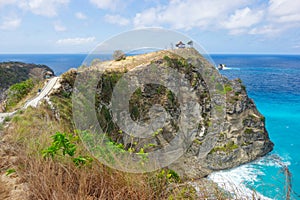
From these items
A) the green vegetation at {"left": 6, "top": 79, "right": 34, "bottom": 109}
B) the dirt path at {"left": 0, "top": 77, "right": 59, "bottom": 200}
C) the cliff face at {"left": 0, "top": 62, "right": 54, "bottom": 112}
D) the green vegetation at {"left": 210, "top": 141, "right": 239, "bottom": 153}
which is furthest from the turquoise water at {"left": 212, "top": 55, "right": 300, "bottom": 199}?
the cliff face at {"left": 0, "top": 62, "right": 54, "bottom": 112}

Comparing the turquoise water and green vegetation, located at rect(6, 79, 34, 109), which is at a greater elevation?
green vegetation, located at rect(6, 79, 34, 109)

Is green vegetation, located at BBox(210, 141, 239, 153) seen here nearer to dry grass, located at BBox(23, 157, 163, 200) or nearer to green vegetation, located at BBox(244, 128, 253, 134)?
green vegetation, located at BBox(244, 128, 253, 134)

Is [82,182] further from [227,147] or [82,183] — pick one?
[227,147]

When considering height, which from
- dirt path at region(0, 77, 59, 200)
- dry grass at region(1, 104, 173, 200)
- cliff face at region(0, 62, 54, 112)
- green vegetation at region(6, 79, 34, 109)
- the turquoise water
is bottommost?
the turquoise water

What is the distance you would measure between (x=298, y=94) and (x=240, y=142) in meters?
34.5

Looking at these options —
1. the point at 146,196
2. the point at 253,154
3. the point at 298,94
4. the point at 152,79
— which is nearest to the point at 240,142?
the point at 253,154

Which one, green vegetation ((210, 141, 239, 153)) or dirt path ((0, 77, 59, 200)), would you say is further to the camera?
green vegetation ((210, 141, 239, 153))

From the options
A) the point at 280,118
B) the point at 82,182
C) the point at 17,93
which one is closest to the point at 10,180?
the point at 82,182

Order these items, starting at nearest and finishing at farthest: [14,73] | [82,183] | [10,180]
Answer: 1. [82,183]
2. [10,180]
3. [14,73]

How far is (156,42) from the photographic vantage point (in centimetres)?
466

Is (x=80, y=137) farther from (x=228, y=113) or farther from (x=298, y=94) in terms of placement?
(x=298, y=94)

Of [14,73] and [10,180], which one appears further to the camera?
[14,73]

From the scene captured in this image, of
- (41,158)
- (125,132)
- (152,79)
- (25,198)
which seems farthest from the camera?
(152,79)

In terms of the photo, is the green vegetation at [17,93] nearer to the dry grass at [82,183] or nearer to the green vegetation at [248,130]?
the dry grass at [82,183]
